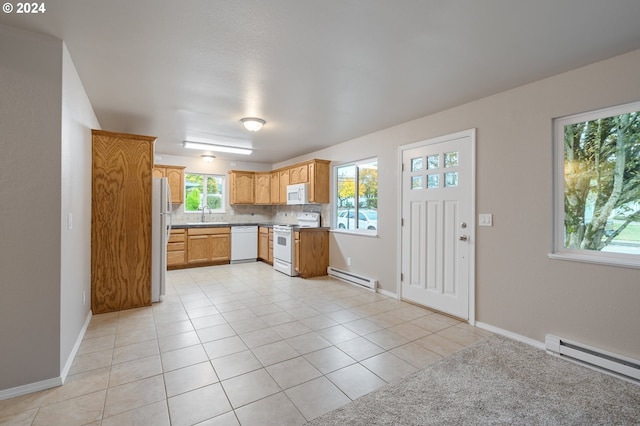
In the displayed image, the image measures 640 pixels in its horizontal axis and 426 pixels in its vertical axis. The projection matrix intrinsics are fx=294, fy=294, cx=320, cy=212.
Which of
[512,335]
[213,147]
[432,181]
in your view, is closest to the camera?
[512,335]

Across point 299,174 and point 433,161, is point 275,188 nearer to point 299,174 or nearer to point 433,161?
point 299,174

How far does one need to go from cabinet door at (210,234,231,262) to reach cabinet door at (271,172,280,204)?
1.31m

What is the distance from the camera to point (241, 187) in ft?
23.0

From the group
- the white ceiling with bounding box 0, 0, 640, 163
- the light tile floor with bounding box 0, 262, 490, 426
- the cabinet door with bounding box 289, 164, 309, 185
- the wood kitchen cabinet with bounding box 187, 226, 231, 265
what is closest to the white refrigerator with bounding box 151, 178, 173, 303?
the light tile floor with bounding box 0, 262, 490, 426

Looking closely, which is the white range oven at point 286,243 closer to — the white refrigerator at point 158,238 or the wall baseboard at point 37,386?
the white refrigerator at point 158,238

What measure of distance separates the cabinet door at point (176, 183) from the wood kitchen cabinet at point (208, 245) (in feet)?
2.77

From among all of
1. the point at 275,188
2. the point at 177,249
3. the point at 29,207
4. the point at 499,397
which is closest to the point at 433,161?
the point at 499,397

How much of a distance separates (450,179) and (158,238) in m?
3.79

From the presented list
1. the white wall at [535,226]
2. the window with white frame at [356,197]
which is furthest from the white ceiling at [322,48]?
the window with white frame at [356,197]

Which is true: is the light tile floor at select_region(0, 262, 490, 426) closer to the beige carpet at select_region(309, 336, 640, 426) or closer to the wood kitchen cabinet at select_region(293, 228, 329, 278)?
the beige carpet at select_region(309, 336, 640, 426)

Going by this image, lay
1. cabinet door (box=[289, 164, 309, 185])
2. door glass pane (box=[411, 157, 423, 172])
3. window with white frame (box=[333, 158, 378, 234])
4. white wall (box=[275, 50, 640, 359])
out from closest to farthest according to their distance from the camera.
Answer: white wall (box=[275, 50, 640, 359]), door glass pane (box=[411, 157, 423, 172]), window with white frame (box=[333, 158, 378, 234]), cabinet door (box=[289, 164, 309, 185])

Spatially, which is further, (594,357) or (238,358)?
(238,358)

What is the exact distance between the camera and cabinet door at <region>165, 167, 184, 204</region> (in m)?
6.26

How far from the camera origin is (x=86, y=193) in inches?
122
